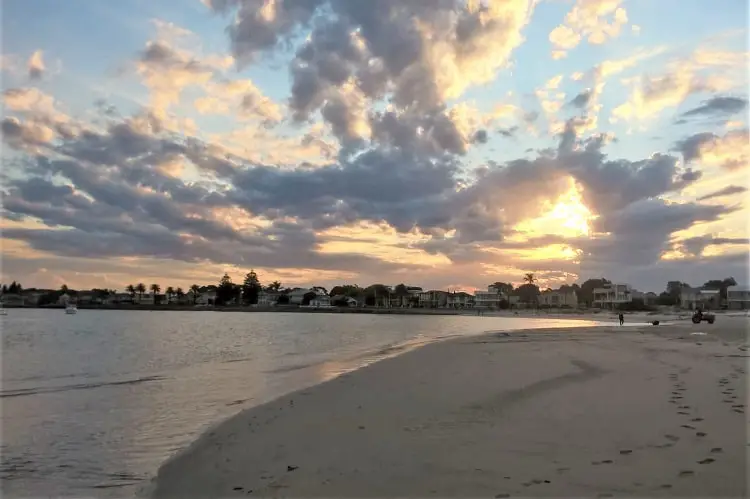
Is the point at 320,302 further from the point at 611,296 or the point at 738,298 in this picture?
the point at 738,298

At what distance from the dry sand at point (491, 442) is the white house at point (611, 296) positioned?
532ft

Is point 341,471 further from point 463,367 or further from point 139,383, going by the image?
point 139,383

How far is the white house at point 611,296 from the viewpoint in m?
166

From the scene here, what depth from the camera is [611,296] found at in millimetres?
172500

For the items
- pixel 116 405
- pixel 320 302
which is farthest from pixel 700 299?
pixel 116 405

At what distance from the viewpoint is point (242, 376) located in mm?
20453

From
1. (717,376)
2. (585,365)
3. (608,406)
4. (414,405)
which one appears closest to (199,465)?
(414,405)

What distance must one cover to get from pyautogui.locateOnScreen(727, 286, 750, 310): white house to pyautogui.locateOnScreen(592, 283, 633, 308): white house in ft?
84.4

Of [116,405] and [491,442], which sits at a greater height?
[491,442]

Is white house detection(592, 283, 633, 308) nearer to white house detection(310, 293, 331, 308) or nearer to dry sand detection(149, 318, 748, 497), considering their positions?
white house detection(310, 293, 331, 308)

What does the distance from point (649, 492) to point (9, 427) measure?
1225 cm

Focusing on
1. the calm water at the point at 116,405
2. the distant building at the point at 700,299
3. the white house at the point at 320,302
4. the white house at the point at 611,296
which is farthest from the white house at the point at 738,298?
the calm water at the point at 116,405

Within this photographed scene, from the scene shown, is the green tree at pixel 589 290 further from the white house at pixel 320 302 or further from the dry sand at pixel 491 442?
the dry sand at pixel 491 442

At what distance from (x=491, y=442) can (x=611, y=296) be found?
18079 cm
